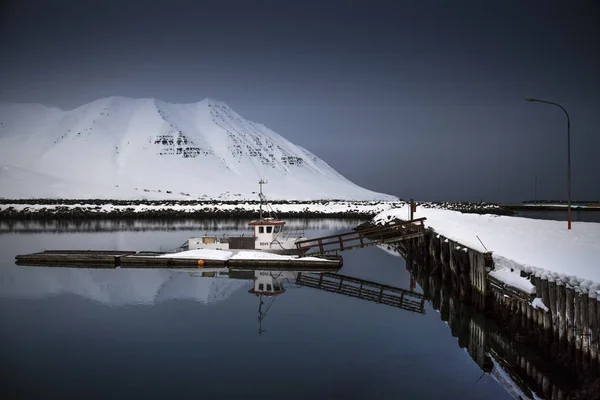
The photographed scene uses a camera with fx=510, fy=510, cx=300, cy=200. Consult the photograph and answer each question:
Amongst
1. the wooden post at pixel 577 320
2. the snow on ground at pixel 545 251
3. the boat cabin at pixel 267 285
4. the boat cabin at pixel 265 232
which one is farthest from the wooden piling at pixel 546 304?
the boat cabin at pixel 265 232

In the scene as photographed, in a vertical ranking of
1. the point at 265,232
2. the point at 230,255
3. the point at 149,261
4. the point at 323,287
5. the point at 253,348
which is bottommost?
the point at 253,348

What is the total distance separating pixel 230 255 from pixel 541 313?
A: 79.1 ft

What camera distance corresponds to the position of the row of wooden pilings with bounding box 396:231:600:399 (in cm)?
1447

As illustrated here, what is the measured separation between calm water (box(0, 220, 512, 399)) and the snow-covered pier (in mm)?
2494

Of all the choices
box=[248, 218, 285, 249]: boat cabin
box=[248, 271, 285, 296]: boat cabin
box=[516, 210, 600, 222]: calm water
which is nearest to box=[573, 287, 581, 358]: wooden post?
box=[248, 271, 285, 296]: boat cabin

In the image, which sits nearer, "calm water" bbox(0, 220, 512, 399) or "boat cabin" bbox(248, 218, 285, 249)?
"calm water" bbox(0, 220, 512, 399)

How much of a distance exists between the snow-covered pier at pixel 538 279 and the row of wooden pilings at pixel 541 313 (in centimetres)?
3

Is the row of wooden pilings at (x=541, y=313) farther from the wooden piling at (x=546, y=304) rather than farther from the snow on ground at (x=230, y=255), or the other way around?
the snow on ground at (x=230, y=255)

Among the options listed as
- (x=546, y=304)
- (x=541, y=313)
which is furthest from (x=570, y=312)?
(x=541, y=313)

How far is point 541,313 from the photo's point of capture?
17562mm

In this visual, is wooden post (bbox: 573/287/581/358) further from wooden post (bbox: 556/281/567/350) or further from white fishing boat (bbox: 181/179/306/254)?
white fishing boat (bbox: 181/179/306/254)

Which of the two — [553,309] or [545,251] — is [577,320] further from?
[545,251]

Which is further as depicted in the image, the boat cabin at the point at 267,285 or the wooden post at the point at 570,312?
the boat cabin at the point at 267,285

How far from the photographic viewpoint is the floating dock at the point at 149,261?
35.7 meters
